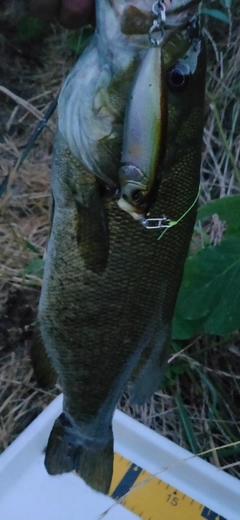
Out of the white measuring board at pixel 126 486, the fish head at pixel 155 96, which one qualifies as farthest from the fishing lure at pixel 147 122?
the white measuring board at pixel 126 486

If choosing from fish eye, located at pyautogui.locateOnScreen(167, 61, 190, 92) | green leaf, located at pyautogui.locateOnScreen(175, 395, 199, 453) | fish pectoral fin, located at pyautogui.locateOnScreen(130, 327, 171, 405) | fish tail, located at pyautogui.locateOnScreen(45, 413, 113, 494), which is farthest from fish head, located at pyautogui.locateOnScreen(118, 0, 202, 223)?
green leaf, located at pyautogui.locateOnScreen(175, 395, 199, 453)

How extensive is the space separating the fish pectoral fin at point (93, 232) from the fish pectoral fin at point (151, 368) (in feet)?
0.66

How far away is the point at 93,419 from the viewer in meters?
1.17

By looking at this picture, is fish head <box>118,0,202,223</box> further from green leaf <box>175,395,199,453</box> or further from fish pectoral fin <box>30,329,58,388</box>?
green leaf <box>175,395,199,453</box>

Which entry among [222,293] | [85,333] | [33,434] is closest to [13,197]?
[33,434]

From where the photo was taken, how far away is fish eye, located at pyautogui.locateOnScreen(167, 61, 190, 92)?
0.80 m

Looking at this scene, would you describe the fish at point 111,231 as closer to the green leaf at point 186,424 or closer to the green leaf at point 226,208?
the green leaf at point 226,208

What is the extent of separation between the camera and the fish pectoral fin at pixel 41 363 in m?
1.14

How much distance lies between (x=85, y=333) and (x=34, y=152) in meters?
1.57

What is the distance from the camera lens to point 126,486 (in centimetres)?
159

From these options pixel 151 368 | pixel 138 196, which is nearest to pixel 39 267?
pixel 151 368

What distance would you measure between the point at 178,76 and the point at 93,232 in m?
0.27

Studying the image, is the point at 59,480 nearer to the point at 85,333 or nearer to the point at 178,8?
the point at 85,333

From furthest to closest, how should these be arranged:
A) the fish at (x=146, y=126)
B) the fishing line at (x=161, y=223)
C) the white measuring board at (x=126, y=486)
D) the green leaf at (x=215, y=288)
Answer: the white measuring board at (x=126, y=486), the green leaf at (x=215, y=288), the fishing line at (x=161, y=223), the fish at (x=146, y=126)
